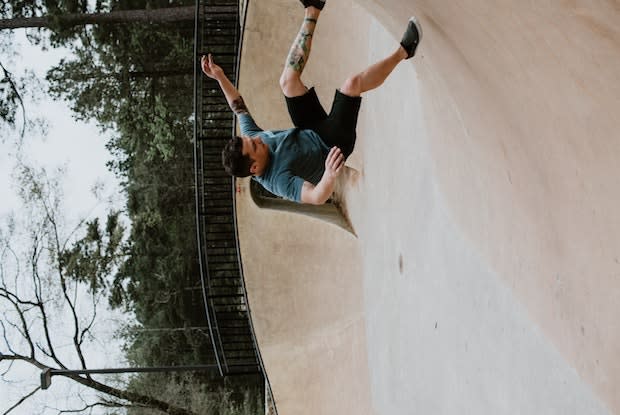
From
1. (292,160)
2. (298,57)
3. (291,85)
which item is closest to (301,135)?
(292,160)

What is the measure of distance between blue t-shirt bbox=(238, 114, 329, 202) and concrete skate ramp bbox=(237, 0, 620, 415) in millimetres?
934

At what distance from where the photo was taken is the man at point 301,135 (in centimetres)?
555

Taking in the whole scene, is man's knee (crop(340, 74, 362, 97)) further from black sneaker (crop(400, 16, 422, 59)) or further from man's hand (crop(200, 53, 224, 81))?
man's hand (crop(200, 53, 224, 81))

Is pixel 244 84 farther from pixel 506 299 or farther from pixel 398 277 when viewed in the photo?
pixel 506 299

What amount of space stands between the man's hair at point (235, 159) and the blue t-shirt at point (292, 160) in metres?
0.21

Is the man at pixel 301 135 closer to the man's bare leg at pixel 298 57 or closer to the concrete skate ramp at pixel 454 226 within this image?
the man's bare leg at pixel 298 57

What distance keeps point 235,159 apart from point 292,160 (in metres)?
0.45

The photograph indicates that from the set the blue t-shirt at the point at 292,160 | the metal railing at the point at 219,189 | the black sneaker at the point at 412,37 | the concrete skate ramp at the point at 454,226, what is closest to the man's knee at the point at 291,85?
the blue t-shirt at the point at 292,160

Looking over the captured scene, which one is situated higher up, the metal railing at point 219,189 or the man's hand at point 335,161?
the man's hand at point 335,161

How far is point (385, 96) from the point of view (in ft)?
26.5

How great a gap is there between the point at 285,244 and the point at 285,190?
4682 millimetres

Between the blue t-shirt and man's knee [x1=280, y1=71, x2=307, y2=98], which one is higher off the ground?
man's knee [x1=280, y1=71, x2=307, y2=98]

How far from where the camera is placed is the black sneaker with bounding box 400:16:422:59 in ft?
15.3

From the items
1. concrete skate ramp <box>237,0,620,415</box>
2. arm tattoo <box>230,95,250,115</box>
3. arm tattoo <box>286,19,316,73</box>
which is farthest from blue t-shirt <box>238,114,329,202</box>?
concrete skate ramp <box>237,0,620,415</box>
